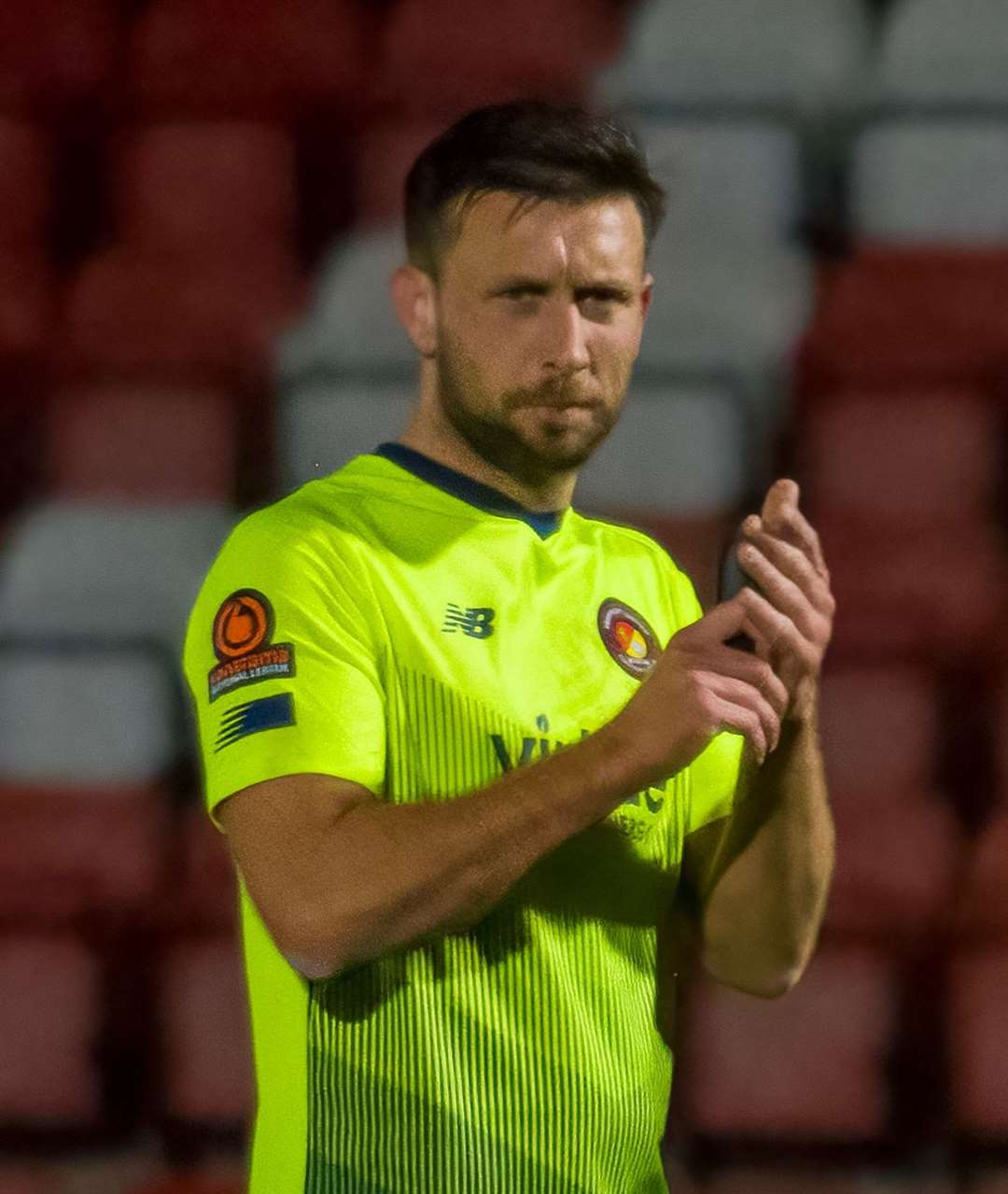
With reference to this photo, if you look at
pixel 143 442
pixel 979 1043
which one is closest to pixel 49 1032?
pixel 143 442

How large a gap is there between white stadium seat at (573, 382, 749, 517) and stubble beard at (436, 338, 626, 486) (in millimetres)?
705

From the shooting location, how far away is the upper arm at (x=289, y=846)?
2.49 feet

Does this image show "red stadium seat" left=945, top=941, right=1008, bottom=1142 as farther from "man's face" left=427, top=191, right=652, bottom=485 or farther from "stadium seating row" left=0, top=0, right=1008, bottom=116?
"stadium seating row" left=0, top=0, right=1008, bottom=116

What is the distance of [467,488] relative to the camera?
914 mm

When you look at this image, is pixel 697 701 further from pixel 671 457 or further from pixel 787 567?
pixel 671 457

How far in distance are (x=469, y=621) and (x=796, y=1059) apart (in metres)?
0.77

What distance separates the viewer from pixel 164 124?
1879mm

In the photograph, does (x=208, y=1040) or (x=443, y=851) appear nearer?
(x=443, y=851)

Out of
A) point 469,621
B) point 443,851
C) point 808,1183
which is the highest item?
point 469,621

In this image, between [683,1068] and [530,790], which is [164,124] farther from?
[530,790]

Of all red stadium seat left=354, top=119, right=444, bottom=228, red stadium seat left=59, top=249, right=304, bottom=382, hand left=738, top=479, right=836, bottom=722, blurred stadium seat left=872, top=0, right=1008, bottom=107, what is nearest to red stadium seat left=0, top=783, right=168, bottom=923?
red stadium seat left=59, top=249, right=304, bottom=382

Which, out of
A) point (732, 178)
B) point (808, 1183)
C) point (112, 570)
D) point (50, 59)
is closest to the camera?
point (808, 1183)

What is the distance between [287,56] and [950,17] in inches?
28.2

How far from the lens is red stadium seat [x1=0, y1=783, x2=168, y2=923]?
1.55 meters
